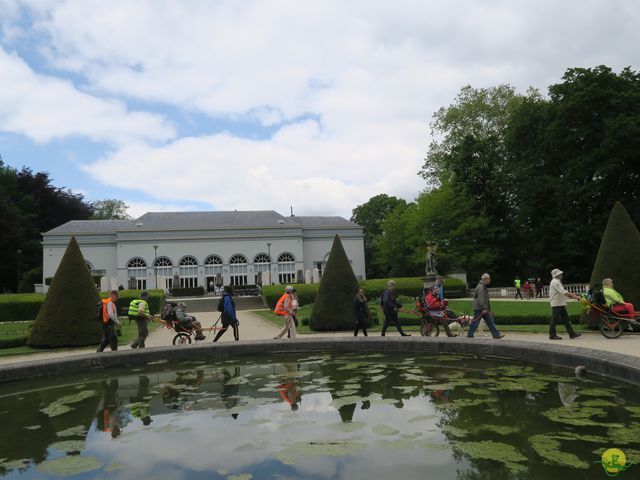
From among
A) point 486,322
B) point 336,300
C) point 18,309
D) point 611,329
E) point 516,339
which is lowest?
point 516,339

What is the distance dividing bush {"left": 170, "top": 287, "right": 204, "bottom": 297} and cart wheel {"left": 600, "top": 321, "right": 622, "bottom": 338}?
116 feet

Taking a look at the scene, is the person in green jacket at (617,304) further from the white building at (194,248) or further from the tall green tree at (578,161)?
the white building at (194,248)

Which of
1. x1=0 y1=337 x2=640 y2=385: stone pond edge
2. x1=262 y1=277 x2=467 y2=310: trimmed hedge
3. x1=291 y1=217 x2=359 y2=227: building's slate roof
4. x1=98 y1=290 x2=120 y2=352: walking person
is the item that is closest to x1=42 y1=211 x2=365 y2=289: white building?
x1=291 y1=217 x2=359 y2=227: building's slate roof

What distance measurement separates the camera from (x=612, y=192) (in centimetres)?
3039

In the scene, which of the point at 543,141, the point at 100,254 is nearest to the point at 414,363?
the point at 543,141

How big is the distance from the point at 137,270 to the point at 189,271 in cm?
498

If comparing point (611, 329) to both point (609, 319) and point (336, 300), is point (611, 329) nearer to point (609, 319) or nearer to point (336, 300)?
point (609, 319)

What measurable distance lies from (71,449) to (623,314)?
10718mm

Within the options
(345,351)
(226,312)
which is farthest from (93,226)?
(345,351)

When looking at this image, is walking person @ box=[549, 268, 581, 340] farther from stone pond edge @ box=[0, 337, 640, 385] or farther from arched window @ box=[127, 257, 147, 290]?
arched window @ box=[127, 257, 147, 290]

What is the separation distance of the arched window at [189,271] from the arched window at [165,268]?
105 centimetres

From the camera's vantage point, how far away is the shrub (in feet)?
39.9

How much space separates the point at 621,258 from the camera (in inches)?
490

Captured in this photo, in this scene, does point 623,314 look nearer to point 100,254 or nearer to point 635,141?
point 635,141
